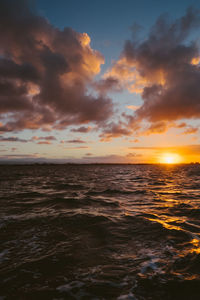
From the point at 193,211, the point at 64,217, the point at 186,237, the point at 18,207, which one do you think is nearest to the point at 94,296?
the point at 186,237

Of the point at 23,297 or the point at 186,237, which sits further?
the point at 186,237

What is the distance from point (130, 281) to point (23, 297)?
5.42 ft

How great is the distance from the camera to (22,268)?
3.07 m

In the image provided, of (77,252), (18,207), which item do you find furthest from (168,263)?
(18,207)

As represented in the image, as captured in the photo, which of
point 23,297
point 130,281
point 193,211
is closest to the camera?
point 23,297

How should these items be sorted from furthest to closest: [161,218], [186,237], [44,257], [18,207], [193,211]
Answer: [18,207]
[193,211]
[161,218]
[186,237]
[44,257]

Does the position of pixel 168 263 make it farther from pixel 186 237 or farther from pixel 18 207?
pixel 18 207

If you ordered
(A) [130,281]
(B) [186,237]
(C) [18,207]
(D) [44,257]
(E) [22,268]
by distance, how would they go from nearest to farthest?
(A) [130,281]
(E) [22,268]
(D) [44,257]
(B) [186,237]
(C) [18,207]

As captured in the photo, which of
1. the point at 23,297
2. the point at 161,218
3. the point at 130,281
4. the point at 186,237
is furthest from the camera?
the point at 161,218

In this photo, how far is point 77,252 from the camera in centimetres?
367

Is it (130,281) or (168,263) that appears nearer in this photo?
(130,281)

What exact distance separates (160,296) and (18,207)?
708cm

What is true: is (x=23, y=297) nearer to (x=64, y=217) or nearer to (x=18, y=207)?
(x=64, y=217)

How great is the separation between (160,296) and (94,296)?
3.17 feet
